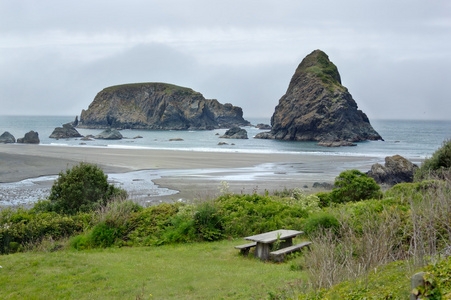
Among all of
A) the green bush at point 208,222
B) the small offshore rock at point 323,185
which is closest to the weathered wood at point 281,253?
the green bush at point 208,222

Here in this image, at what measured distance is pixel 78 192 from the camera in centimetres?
1365

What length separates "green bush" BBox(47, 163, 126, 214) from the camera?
13492 millimetres

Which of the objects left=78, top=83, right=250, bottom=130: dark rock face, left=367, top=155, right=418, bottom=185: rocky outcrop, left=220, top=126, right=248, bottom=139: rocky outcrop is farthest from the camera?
left=78, top=83, right=250, bottom=130: dark rock face

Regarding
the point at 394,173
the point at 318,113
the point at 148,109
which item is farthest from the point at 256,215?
the point at 148,109

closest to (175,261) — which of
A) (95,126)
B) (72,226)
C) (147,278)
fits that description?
(147,278)

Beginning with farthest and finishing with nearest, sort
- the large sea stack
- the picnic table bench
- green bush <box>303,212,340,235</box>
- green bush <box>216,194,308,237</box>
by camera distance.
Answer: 1. the large sea stack
2. green bush <box>216,194,308,237</box>
3. green bush <box>303,212,340,235</box>
4. the picnic table bench

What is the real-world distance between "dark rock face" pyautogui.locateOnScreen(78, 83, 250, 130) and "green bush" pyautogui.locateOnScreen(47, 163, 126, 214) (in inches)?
5261

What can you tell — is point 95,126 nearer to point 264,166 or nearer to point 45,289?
point 264,166

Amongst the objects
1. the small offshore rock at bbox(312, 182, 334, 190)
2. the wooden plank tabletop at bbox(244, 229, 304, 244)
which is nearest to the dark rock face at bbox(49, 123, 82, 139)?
the small offshore rock at bbox(312, 182, 334, 190)

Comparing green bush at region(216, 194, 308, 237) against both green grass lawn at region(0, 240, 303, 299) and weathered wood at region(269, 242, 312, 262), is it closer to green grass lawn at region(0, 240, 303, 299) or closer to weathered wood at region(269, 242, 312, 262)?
green grass lawn at region(0, 240, 303, 299)

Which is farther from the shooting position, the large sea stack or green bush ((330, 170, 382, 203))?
the large sea stack

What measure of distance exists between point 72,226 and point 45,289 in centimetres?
466

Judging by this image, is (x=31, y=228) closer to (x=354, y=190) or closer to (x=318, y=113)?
(x=354, y=190)

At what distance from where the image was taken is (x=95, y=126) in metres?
156
